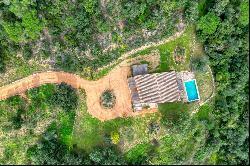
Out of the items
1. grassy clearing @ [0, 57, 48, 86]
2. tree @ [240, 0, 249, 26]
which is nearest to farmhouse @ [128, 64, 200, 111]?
tree @ [240, 0, 249, 26]

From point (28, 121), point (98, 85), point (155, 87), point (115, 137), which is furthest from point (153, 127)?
point (28, 121)

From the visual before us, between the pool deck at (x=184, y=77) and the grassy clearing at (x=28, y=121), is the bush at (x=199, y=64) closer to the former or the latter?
the pool deck at (x=184, y=77)

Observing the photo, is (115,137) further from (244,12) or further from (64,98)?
(244,12)

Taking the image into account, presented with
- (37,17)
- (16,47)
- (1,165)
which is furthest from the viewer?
(1,165)

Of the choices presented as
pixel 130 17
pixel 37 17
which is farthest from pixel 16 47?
pixel 130 17

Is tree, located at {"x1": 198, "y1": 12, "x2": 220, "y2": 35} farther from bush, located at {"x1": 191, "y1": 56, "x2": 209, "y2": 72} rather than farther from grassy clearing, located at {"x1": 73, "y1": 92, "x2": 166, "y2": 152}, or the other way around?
grassy clearing, located at {"x1": 73, "y1": 92, "x2": 166, "y2": 152}

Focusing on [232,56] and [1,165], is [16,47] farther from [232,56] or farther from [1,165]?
[232,56]

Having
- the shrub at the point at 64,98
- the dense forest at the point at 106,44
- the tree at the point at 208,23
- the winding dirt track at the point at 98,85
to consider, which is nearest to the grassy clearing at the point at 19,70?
the dense forest at the point at 106,44

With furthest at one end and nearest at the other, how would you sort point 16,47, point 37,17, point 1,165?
1. point 1,165
2. point 16,47
3. point 37,17
